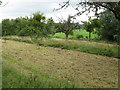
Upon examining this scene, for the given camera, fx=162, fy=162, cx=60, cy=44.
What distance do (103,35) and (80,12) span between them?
2062 cm

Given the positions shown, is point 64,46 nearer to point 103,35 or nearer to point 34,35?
point 34,35

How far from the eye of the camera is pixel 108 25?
79.7 feet

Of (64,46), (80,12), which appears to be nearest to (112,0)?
(80,12)

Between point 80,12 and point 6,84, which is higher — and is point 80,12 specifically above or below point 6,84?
above

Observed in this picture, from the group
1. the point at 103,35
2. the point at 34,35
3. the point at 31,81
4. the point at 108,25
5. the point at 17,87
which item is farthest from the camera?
the point at 103,35

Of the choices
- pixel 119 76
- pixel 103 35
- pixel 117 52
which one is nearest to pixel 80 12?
pixel 119 76

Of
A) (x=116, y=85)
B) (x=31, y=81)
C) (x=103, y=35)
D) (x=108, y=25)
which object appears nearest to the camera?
(x=31, y=81)

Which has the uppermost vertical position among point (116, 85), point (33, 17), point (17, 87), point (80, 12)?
point (33, 17)

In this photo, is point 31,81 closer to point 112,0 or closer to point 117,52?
point 112,0

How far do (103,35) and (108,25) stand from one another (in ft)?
10.5

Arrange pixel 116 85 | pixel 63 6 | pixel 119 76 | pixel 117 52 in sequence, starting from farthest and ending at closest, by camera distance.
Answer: pixel 117 52 → pixel 63 6 → pixel 119 76 → pixel 116 85

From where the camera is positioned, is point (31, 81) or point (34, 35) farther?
point (34, 35)

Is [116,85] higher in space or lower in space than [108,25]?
lower

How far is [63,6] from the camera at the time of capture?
7531mm
